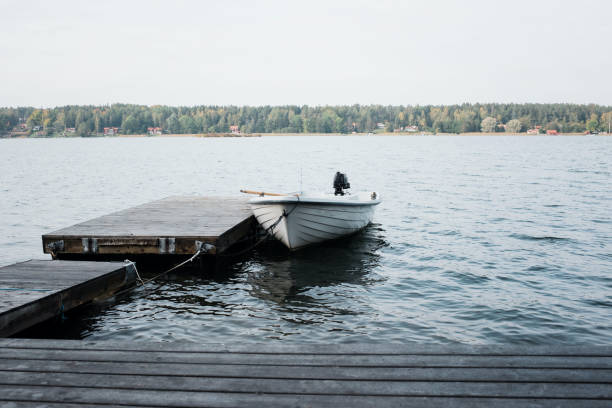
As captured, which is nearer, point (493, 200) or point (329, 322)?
point (329, 322)

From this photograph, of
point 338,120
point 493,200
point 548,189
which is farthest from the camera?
point 338,120

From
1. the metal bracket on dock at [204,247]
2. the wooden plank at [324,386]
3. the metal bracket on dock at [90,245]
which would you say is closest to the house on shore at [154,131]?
the metal bracket on dock at [90,245]

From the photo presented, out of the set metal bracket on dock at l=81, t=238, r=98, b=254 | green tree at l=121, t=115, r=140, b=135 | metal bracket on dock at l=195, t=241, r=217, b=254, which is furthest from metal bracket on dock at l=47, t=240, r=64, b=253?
green tree at l=121, t=115, r=140, b=135

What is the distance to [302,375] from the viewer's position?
3.57 m

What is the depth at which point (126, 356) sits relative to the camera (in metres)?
3.91

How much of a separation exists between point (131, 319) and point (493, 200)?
18.5 metres

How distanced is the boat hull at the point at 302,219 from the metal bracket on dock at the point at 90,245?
326cm

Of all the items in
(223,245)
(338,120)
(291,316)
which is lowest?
(291,316)

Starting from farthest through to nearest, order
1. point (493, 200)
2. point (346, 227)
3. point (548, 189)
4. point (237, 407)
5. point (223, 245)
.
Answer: point (548, 189)
point (493, 200)
point (346, 227)
point (223, 245)
point (237, 407)

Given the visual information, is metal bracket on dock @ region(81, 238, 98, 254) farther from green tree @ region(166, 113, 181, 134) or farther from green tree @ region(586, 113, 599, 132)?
green tree @ region(586, 113, 599, 132)

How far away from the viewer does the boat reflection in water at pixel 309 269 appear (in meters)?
9.03

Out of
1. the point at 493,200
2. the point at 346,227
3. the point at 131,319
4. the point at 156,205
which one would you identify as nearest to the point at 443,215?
the point at 493,200

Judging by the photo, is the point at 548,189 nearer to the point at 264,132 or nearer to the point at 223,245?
the point at 223,245

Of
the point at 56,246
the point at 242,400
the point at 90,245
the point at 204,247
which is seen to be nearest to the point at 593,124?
the point at 204,247
